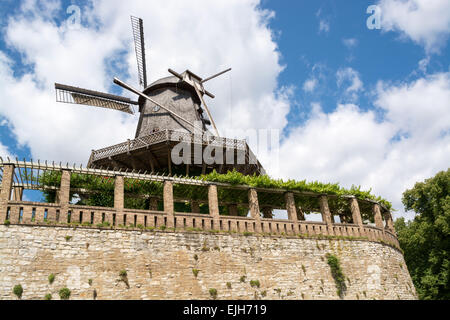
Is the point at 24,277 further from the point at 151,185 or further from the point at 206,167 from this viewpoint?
the point at 206,167

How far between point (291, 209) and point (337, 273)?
11.0 ft

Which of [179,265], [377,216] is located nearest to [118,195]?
[179,265]

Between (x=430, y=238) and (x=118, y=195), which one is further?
(x=430, y=238)

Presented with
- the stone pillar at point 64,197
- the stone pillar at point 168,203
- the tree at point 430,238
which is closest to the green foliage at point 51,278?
the stone pillar at point 64,197

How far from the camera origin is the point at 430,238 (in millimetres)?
24578

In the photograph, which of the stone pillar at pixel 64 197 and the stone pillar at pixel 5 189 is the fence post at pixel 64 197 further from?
the stone pillar at pixel 5 189

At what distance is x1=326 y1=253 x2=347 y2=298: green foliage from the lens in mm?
16250

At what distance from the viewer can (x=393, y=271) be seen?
18.6 meters

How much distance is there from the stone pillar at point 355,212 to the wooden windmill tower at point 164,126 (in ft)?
21.7

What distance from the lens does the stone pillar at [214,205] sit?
50.5 ft

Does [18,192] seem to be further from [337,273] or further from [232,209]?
[337,273]

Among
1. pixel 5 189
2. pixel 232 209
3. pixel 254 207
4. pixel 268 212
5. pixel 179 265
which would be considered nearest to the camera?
pixel 5 189
